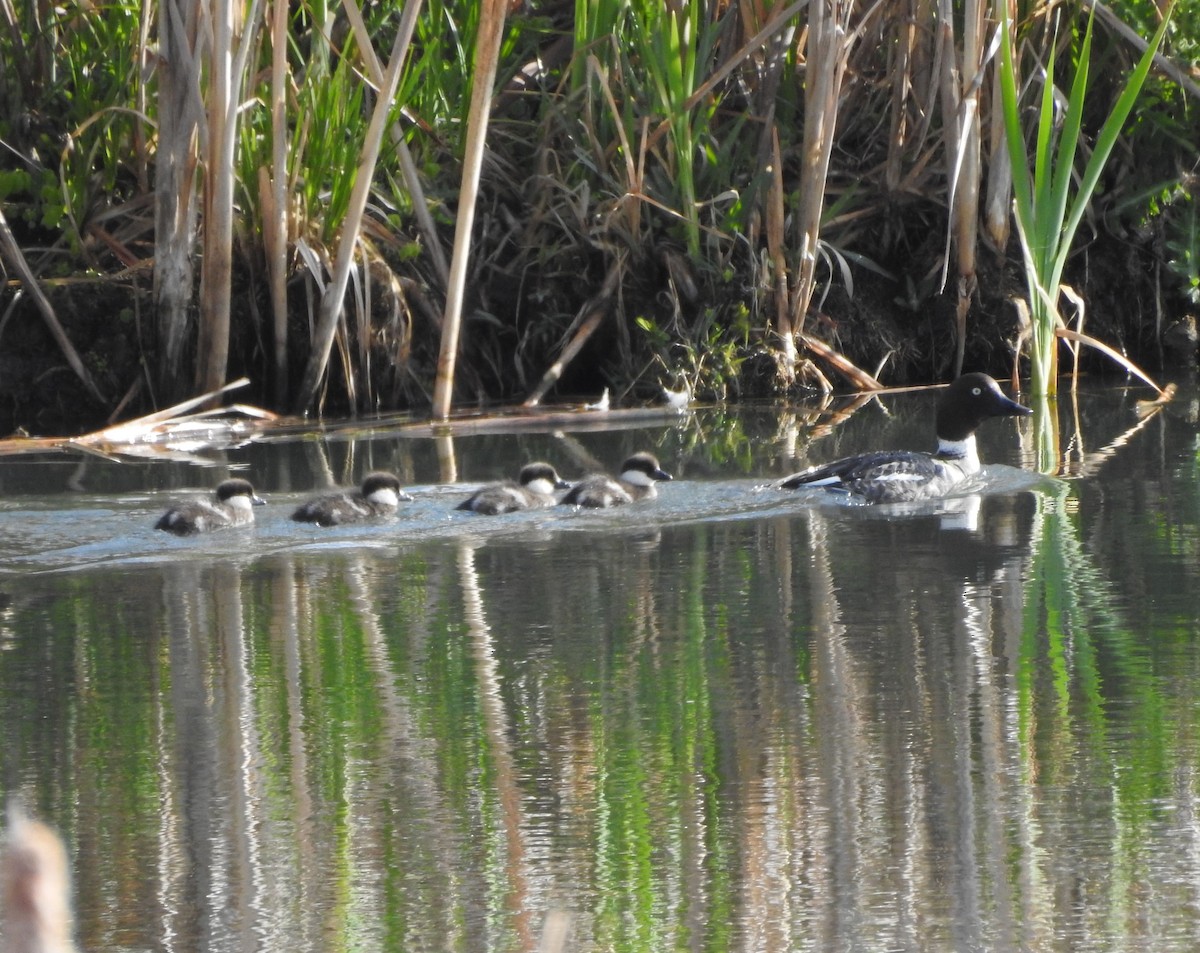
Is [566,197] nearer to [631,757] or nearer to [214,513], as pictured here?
[214,513]

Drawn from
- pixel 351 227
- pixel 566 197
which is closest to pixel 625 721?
pixel 351 227

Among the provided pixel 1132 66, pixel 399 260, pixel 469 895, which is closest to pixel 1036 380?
pixel 1132 66

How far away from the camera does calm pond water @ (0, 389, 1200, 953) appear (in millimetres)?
3471

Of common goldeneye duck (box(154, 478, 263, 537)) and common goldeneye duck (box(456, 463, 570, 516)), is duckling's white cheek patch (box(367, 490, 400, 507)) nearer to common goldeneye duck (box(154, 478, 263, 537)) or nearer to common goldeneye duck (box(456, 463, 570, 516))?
common goldeneye duck (box(456, 463, 570, 516))

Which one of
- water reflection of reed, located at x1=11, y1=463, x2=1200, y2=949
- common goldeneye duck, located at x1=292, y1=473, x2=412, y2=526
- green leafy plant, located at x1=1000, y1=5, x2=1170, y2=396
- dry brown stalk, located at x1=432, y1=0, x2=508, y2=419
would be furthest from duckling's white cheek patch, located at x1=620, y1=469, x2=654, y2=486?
green leafy plant, located at x1=1000, y1=5, x2=1170, y2=396

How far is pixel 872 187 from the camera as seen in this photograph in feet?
40.1

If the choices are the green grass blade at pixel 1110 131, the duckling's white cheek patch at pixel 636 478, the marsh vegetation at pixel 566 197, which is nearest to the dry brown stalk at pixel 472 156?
the marsh vegetation at pixel 566 197

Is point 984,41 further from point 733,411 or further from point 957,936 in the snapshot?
point 957,936

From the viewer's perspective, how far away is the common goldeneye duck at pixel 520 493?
7.88 metres

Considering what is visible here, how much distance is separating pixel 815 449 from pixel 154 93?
14.6 ft

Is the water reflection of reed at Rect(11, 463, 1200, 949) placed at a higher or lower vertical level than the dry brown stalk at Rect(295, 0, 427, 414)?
lower

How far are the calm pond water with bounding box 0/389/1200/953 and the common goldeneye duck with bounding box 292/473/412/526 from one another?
0.10 metres

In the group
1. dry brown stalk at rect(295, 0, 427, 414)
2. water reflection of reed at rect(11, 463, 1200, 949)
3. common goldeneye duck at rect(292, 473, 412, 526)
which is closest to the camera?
water reflection of reed at rect(11, 463, 1200, 949)

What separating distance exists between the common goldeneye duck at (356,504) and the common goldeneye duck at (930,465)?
5.63 feet
